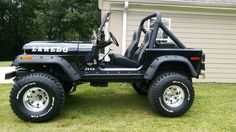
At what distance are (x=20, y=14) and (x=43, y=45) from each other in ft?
109

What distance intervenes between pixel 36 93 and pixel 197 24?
634cm

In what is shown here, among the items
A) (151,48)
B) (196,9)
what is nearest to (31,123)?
(151,48)

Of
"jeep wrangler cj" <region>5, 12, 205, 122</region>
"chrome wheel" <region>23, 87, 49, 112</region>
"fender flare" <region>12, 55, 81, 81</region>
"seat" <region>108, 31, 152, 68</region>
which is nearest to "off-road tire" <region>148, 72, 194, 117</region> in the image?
"jeep wrangler cj" <region>5, 12, 205, 122</region>

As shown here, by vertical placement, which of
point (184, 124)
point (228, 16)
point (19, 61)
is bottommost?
point (184, 124)

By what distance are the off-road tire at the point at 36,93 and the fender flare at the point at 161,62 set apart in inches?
62.6

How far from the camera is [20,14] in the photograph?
37.2 meters

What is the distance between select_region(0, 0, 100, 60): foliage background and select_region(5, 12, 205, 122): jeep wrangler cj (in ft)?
71.7

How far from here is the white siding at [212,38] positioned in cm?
1041

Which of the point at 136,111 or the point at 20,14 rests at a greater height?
the point at 20,14

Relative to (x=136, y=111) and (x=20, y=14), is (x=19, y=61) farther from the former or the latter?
(x=20, y=14)

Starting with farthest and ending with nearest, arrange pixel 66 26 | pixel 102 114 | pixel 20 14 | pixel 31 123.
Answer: pixel 20 14, pixel 66 26, pixel 102 114, pixel 31 123

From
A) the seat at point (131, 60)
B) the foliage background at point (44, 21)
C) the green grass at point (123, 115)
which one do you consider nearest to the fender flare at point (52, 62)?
the green grass at point (123, 115)

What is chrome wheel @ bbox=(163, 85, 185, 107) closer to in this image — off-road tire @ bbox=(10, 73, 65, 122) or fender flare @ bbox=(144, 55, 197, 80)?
fender flare @ bbox=(144, 55, 197, 80)

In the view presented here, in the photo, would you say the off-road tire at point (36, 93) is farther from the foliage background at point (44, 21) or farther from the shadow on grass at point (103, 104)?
the foliage background at point (44, 21)
